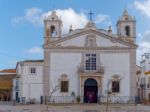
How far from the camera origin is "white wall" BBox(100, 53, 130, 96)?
5094 cm

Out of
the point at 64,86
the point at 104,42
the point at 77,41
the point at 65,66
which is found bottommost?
the point at 64,86

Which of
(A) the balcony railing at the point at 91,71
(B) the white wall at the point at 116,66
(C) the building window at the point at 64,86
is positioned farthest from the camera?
(B) the white wall at the point at 116,66

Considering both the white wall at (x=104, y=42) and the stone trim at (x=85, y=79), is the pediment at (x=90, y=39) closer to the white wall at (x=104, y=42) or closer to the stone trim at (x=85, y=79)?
the white wall at (x=104, y=42)

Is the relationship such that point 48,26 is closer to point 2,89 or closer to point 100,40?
point 100,40

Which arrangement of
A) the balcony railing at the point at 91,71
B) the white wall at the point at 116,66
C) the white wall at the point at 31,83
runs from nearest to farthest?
the white wall at the point at 31,83
the balcony railing at the point at 91,71
the white wall at the point at 116,66

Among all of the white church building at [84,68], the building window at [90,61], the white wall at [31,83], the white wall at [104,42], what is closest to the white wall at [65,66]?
the white church building at [84,68]

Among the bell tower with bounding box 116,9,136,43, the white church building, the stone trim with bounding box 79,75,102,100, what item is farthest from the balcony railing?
the bell tower with bounding box 116,9,136,43

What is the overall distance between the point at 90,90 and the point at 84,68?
3223 mm

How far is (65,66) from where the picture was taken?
51188 mm

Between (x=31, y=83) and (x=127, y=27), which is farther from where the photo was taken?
(x=127, y=27)

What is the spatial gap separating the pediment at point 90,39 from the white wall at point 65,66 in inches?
58.1

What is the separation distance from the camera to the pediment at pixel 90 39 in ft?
169

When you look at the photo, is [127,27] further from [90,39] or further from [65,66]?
[65,66]

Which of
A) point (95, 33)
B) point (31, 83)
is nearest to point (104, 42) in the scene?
point (95, 33)
